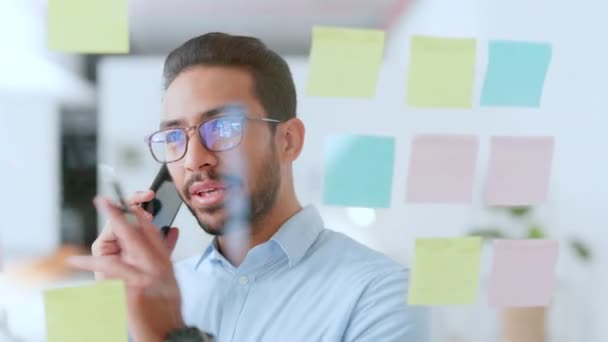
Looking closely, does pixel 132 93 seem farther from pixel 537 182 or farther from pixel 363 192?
pixel 537 182

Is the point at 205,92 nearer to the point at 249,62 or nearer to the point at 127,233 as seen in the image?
the point at 249,62

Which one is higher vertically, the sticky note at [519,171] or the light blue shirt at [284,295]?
the sticky note at [519,171]

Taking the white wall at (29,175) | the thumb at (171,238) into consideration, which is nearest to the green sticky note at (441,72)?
the thumb at (171,238)

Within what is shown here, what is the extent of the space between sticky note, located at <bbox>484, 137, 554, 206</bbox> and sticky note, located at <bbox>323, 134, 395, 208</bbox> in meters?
0.16

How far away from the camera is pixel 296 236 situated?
845 millimetres

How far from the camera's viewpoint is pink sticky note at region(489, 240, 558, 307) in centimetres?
93

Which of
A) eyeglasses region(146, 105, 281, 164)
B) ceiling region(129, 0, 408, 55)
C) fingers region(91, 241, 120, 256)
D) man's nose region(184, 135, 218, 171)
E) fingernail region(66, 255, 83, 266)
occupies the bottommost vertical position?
fingernail region(66, 255, 83, 266)

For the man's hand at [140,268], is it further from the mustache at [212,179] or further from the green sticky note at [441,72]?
the green sticky note at [441,72]

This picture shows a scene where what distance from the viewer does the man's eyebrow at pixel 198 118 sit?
792mm

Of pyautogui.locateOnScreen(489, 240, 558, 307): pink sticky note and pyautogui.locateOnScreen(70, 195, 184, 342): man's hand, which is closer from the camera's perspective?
pyautogui.locateOnScreen(70, 195, 184, 342): man's hand

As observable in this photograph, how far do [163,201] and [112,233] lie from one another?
0.25ft

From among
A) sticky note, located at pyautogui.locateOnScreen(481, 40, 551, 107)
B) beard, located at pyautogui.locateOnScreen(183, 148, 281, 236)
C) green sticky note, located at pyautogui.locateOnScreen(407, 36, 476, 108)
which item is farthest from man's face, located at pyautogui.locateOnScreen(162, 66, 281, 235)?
sticky note, located at pyautogui.locateOnScreen(481, 40, 551, 107)

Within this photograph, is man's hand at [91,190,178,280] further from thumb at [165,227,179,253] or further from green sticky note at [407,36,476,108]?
green sticky note at [407,36,476,108]

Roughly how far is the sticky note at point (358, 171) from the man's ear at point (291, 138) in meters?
0.04
